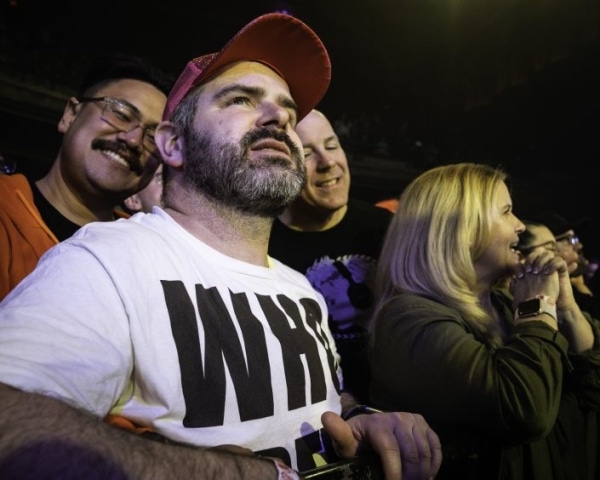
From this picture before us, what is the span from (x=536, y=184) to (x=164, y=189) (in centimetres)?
1191

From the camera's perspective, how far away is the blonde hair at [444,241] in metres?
1.58

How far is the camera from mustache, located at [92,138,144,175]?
70.7 inches

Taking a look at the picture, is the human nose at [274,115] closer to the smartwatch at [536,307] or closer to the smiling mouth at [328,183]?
the smiling mouth at [328,183]

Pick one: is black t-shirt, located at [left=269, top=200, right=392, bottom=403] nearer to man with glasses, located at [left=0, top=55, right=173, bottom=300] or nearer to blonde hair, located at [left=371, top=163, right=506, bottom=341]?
blonde hair, located at [left=371, top=163, right=506, bottom=341]

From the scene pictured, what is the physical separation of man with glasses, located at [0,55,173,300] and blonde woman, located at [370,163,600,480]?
120cm

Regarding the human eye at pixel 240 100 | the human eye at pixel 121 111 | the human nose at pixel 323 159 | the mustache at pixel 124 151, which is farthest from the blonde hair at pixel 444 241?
the human eye at pixel 121 111

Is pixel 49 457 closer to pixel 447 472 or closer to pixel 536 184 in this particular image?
pixel 447 472

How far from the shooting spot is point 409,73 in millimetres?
9586

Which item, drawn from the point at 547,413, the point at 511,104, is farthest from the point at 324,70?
the point at 511,104

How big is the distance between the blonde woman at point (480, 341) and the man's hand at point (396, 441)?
0.64 ft

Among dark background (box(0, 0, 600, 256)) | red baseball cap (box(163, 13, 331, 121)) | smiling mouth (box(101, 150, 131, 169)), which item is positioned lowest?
smiling mouth (box(101, 150, 131, 169))

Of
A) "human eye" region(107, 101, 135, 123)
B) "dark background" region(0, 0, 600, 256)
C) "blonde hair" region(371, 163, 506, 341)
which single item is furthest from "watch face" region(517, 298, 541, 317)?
"dark background" region(0, 0, 600, 256)

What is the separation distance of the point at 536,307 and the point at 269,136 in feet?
3.56

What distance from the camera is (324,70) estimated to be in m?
1.61
